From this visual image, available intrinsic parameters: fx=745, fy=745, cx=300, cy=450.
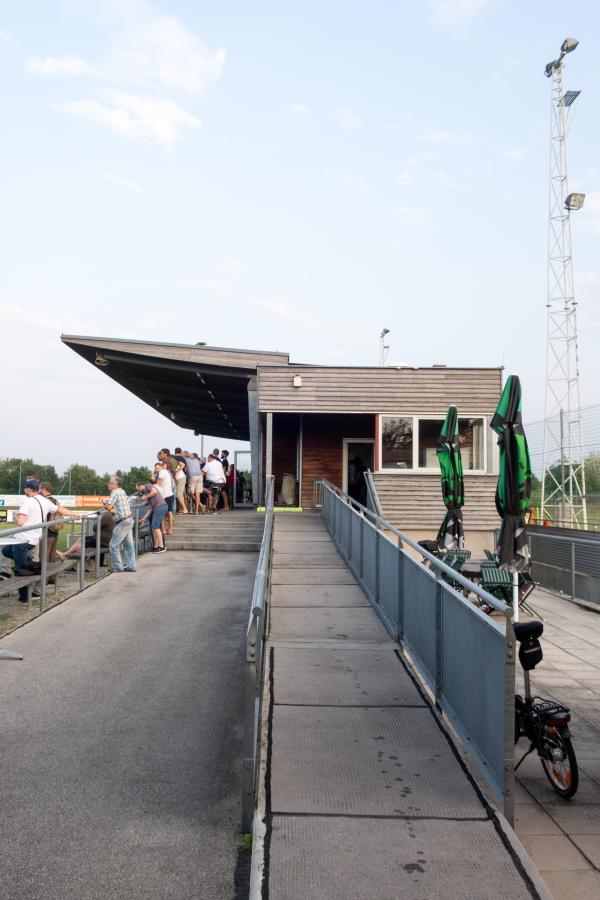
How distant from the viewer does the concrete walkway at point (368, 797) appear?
3.01 metres

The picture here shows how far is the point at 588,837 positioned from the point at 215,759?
7.20 ft

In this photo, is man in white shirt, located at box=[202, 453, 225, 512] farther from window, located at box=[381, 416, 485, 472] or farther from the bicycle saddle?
the bicycle saddle

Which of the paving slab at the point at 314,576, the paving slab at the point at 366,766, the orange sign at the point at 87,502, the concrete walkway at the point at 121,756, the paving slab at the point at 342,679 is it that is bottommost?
the concrete walkway at the point at 121,756

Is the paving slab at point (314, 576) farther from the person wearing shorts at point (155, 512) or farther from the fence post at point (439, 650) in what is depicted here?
the fence post at point (439, 650)

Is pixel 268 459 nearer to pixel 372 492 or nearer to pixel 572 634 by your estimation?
pixel 372 492

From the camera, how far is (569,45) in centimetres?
3666

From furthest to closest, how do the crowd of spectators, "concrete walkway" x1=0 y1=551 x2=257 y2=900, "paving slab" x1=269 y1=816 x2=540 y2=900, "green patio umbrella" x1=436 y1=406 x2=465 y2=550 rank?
"green patio umbrella" x1=436 y1=406 x2=465 y2=550, the crowd of spectators, "concrete walkway" x1=0 y1=551 x2=257 y2=900, "paving slab" x1=269 y1=816 x2=540 y2=900

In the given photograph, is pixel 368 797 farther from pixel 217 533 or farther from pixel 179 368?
pixel 179 368

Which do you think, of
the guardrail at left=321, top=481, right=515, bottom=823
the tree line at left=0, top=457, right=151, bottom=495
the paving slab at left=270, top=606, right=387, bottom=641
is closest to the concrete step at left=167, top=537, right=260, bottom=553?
the paving slab at left=270, top=606, right=387, bottom=641

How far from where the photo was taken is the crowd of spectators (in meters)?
8.86

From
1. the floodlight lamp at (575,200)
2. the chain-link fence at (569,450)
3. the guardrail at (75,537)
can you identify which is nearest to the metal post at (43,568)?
the guardrail at (75,537)

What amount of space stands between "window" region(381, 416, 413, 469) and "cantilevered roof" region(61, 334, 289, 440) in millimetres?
3112

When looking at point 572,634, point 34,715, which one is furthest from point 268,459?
point 34,715

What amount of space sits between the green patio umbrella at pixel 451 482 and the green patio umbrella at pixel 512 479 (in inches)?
115
